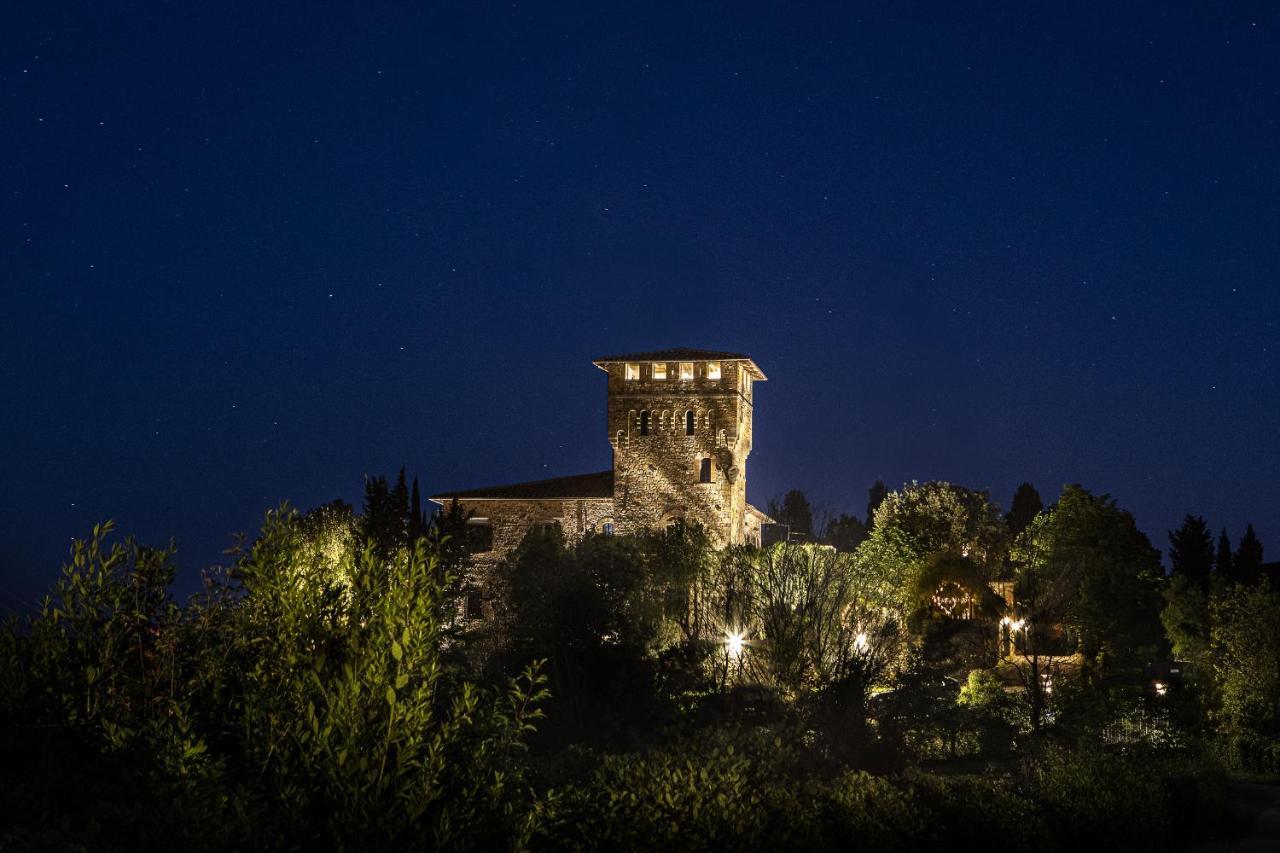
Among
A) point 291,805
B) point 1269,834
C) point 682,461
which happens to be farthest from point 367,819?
point 682,461

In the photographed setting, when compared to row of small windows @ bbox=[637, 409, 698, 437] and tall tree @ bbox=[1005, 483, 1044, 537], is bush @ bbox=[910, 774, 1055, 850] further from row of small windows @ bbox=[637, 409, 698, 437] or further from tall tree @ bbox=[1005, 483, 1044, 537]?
tall tree @ bbox=[1005, 483, 1044, 537]

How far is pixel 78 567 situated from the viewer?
27.1 feet

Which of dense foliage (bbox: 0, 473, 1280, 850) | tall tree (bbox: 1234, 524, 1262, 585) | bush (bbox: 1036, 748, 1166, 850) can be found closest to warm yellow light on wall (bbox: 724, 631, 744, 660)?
dense foliage (bbox: 0, 473, 1280, 850)

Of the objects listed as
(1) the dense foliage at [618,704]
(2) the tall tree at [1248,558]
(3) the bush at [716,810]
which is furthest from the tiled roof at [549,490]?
(3) the bush at [716,810]

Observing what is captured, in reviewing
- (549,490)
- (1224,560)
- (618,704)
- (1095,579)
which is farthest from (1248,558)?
(618,704)

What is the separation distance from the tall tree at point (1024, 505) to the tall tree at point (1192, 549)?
2553cm

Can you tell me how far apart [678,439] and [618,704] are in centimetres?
2596

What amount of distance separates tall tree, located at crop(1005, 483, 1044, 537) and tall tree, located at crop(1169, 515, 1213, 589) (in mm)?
25532

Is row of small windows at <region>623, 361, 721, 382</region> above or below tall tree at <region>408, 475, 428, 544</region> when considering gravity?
above

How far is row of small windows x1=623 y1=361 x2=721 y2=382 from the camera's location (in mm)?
47750

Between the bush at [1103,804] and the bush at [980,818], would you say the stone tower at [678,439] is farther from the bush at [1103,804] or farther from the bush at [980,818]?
the bush at [980,818]

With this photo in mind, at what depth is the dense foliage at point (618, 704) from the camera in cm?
724

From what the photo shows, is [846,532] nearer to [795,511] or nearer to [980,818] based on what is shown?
[795,511]

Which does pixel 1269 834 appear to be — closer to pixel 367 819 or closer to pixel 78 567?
pixel 367 819
